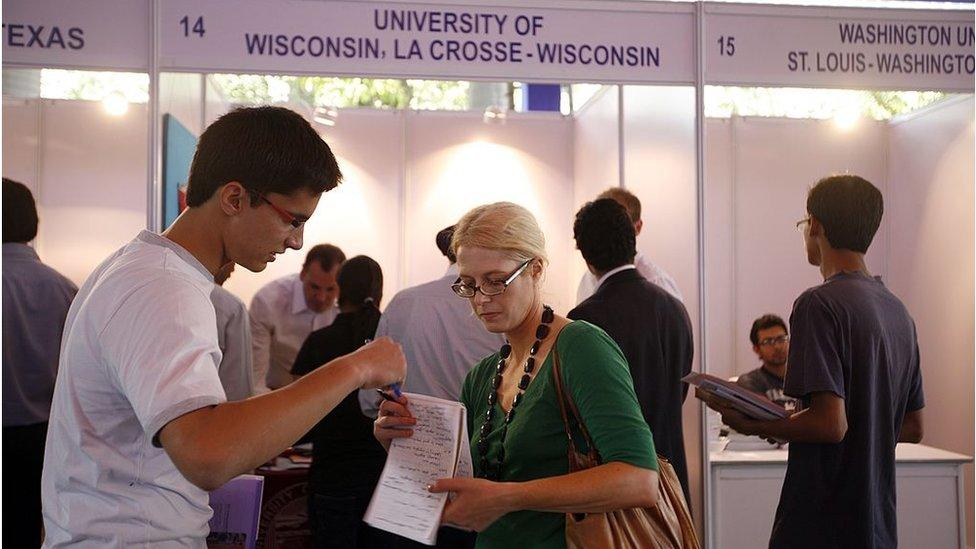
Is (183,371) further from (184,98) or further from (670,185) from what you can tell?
(184,98)

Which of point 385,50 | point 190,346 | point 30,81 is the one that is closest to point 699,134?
point 385,50

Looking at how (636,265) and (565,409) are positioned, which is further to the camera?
(636,265)

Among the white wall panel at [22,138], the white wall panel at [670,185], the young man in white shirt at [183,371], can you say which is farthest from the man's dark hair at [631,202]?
the white wall panel at [22,138]

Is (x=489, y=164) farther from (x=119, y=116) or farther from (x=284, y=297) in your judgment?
(x=119, y=116)

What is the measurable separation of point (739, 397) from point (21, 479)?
2.81 meters

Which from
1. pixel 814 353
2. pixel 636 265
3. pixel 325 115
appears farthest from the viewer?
pixel 325 115

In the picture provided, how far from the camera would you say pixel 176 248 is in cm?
151

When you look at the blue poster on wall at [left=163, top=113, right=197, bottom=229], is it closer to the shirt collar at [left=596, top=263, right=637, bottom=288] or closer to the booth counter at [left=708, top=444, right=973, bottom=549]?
the shirt collar at [left=596, top=263, right=637, bottom=288]

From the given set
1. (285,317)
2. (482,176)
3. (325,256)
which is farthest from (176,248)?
(482,176)

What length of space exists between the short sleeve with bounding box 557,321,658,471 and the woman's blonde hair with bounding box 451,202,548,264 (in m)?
0.25

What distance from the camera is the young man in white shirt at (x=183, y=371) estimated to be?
1.31 m

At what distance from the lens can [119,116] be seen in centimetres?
579

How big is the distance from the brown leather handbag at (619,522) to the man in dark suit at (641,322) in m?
1.67

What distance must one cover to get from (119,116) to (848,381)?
4620 millimetres
